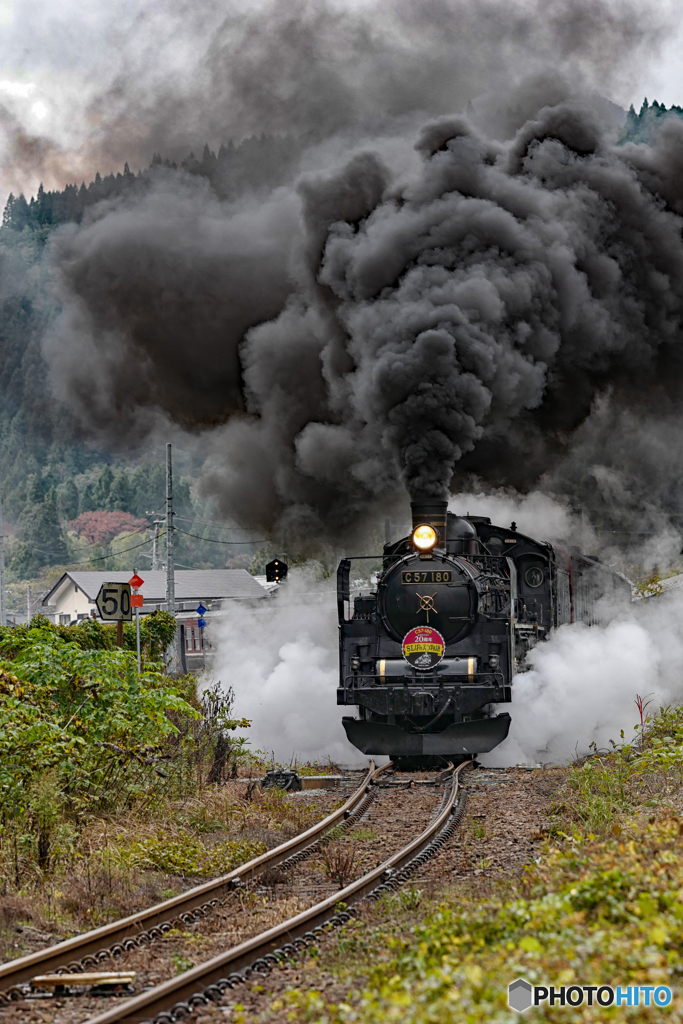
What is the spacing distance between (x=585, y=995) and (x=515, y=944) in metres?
0.56

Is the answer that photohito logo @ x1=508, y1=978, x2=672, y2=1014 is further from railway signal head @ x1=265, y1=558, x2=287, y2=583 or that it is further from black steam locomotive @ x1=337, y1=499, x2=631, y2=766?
railway signal head @ x1=265, y1=558, x2=287, y2=583

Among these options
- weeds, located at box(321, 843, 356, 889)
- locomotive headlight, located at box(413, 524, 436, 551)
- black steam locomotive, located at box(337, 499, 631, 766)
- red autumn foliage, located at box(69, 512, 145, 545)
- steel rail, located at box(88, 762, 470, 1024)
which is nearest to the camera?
steel rail, located at box(88, 762, 470, 1024)

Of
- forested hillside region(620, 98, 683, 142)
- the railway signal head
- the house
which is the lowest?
the railway signal head

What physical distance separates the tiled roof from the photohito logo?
132 ft

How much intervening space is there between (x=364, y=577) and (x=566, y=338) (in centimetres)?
2207

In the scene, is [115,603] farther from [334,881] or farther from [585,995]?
[585,995]

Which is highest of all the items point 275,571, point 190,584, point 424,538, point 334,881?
point 190,584

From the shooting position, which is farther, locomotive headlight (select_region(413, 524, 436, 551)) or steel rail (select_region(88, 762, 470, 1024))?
locomotive headlight (select_region(413, 524, 436, 551))

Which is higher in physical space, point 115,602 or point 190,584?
point 190,584

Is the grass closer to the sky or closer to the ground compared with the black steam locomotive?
closer to the ground

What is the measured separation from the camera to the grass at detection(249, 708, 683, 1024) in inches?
133

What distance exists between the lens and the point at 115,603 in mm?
12609

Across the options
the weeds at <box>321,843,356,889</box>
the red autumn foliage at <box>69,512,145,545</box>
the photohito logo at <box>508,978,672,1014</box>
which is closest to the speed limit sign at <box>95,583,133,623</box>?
the weeds at <box>321,843,356,889</box>

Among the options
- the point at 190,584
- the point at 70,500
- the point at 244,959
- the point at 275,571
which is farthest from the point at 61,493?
the point at 244,959
